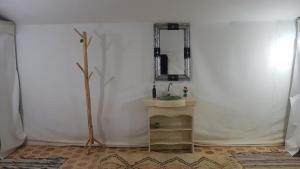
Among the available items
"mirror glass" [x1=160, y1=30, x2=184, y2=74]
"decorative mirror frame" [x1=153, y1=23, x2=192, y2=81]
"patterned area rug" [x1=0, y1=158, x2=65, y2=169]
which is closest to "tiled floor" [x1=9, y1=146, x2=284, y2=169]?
"patterned area rug" [x1=0, y1=158, x2=65, y2=169]

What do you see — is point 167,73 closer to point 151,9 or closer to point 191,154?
point 151,9

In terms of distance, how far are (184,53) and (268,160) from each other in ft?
5.69

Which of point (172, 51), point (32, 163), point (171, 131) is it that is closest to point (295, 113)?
point (171, 131)

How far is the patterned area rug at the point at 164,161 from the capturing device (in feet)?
9.96

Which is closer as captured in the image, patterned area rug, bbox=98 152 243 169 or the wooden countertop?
patterned area rug, bbox=98 152 243 169

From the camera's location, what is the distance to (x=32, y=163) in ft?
10.4

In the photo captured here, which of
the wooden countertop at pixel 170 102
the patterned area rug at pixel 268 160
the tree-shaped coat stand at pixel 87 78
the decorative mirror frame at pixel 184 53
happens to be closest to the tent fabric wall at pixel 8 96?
the tree-shaped coat stand at pixel 87 78

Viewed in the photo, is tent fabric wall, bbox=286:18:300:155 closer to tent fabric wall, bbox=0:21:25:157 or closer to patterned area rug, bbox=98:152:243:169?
patterned area rug, bbox=98:152:243:169

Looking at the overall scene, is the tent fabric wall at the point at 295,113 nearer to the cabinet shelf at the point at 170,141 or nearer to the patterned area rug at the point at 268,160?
the patterned area rug at the point at 268,160

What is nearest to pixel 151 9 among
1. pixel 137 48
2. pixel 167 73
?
pixel 137 48

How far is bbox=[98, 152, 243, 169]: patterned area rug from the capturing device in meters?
3.04

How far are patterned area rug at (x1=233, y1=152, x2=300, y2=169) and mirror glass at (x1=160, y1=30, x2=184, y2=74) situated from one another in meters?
1.40

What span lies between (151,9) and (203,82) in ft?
4.09

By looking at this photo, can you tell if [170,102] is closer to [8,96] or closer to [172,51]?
[172,51]
